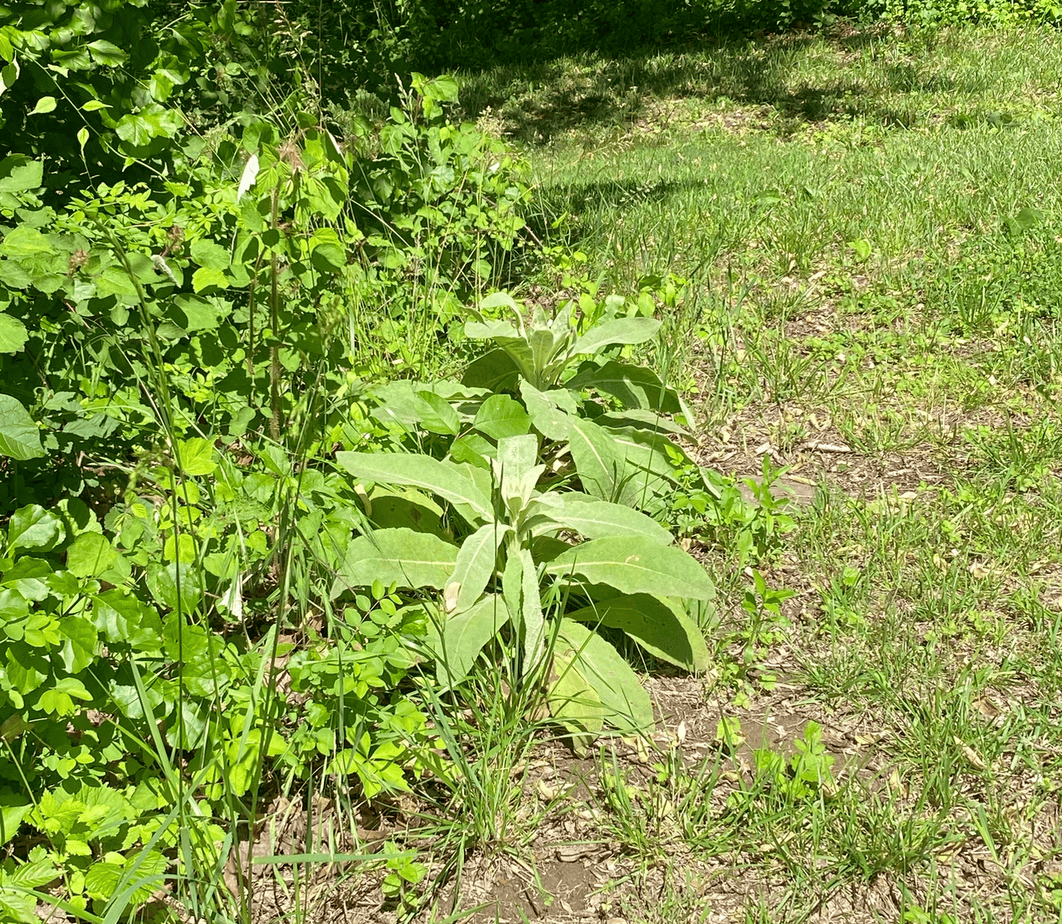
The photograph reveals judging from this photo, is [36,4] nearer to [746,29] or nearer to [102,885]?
[102,885]

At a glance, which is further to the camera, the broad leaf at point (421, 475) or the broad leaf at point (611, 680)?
the broad leaf at point (421, 475)

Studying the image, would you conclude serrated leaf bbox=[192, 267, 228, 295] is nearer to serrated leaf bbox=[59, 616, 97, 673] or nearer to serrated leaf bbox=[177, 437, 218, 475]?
serrated leaf bbox=[177, 437, 218, 475]

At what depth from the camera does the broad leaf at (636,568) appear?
2.52 m

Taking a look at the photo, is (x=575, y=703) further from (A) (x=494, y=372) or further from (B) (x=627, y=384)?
(A) (x=494, y=372)

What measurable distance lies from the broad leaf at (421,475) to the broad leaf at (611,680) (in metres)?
0.44

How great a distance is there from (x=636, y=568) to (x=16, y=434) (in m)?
1.48

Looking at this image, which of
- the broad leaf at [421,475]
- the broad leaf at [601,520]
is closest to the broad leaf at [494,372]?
the broad leaf at [421,475]

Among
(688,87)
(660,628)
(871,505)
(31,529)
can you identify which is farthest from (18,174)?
(688,87)

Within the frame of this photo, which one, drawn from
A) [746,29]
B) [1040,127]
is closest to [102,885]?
[1040,127]

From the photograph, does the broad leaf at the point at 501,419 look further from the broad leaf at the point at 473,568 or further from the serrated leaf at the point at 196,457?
the serrated leaf at the point at 196,457

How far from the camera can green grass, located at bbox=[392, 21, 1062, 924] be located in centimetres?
211

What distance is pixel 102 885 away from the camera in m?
1.83

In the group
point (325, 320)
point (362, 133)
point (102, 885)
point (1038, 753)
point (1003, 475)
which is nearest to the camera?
point (102, 885)

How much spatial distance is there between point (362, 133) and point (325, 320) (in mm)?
1972
